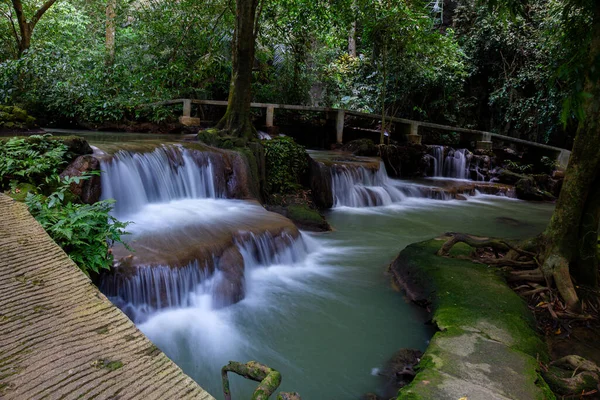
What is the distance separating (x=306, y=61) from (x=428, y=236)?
40.4 ft

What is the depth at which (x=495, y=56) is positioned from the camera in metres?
18.9

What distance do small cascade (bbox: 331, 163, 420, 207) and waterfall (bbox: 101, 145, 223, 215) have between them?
4.13 m

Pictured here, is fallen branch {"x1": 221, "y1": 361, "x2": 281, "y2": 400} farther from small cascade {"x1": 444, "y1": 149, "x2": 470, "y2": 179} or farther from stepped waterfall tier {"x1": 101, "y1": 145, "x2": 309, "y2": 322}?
small cascade {"x1": 444, "y1": 149, "x2": 470, "y2": 179}

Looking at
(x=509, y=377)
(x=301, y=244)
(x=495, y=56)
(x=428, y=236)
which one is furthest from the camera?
(x=495, y=56)

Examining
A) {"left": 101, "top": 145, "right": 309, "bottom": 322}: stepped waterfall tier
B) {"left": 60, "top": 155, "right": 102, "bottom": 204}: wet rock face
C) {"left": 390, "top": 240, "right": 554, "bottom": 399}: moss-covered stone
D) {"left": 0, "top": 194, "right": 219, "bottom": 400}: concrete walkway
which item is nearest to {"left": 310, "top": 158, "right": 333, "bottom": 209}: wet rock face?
{"left": 101, "top": 145, "right": 309, "bottom": 322}: stepped waterfall tier

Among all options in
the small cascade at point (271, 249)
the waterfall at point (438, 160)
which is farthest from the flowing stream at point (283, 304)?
the waterfall at point (438, 160)

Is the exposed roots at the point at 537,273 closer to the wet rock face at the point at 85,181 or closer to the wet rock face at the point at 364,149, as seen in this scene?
the wet rock face at the point at 85,181

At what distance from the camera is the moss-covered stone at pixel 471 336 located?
123 inches

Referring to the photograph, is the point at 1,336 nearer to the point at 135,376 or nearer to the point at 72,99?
the point at 135,376

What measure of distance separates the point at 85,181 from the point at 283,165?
5318 mm

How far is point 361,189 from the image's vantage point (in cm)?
1240

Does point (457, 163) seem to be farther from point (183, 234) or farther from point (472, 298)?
point (183, 234)

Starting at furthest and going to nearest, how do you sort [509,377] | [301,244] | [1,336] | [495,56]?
[495,56] < [301,244] < [509,377] < [1,336]

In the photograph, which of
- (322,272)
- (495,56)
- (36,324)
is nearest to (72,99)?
(322,272)
